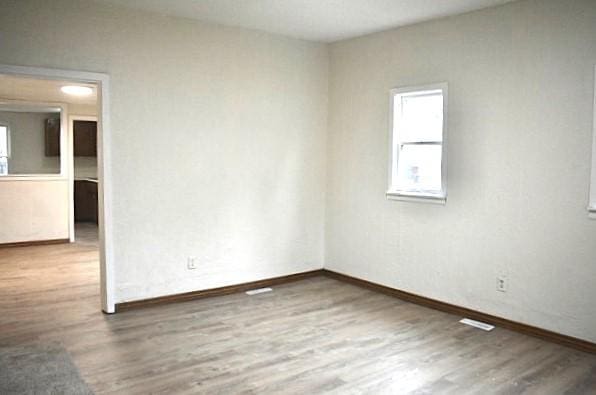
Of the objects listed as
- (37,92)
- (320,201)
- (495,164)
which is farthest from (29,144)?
(495,164)

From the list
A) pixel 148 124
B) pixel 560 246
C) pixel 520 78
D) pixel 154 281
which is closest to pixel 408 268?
pixel 560 246

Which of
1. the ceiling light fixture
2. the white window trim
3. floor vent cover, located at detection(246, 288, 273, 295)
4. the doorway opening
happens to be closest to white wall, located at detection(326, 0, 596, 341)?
floor vent cover, located at detection(246, 288, 273, 295)

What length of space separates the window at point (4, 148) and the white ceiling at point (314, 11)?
477cm

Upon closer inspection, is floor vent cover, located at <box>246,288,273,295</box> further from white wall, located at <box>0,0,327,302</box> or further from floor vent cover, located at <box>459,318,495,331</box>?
floor vent cover, located at <box>459,318,495,331</box>

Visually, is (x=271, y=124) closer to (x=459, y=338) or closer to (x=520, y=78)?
(x=520, y=78)

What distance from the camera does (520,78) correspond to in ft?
13.4

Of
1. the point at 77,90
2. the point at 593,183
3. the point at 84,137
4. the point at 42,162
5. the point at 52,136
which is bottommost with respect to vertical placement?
the point at 593,183

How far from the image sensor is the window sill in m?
4.69

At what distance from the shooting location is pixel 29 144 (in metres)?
8.27

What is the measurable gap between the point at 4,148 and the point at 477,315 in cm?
721

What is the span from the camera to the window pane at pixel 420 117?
484 cm

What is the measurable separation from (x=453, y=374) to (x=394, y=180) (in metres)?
2.25

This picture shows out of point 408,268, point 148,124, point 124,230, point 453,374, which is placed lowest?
point 453,374

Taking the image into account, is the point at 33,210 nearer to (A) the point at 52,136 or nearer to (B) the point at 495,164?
(A) the point at 52,136
